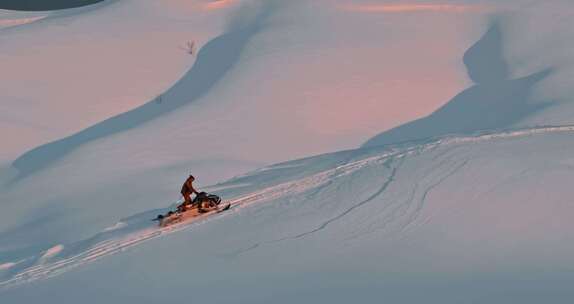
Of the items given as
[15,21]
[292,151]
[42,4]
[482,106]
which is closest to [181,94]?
[292,151]

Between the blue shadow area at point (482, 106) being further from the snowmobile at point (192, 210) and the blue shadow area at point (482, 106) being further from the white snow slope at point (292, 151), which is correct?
the snowmobile at point (192, 210)

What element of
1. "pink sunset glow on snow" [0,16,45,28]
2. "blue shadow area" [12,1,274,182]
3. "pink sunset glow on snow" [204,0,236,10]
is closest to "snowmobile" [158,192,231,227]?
"blue shadow area" [12,1,274,182]

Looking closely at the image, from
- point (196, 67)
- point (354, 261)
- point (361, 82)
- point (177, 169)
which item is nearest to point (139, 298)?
point (354, 261)

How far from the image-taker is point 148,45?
64.8ft

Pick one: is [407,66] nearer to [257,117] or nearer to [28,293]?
[257,117]

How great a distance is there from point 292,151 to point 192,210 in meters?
3.81

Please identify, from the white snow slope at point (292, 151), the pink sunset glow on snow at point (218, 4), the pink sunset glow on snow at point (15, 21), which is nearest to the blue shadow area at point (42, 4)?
the white snow slope at point (292, 151)

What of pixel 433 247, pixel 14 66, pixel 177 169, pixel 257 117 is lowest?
pixel 433 247

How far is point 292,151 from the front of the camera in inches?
580

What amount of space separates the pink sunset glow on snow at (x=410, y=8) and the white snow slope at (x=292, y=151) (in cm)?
8

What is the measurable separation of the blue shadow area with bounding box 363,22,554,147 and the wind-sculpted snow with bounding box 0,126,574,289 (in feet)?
6.35

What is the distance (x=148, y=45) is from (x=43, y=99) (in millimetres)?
3193

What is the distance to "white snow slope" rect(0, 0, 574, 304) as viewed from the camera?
29.0ft

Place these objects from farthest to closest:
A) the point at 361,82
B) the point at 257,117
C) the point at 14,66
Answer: the point at 14,66 → the point at 361,82 → the point at 257,117
